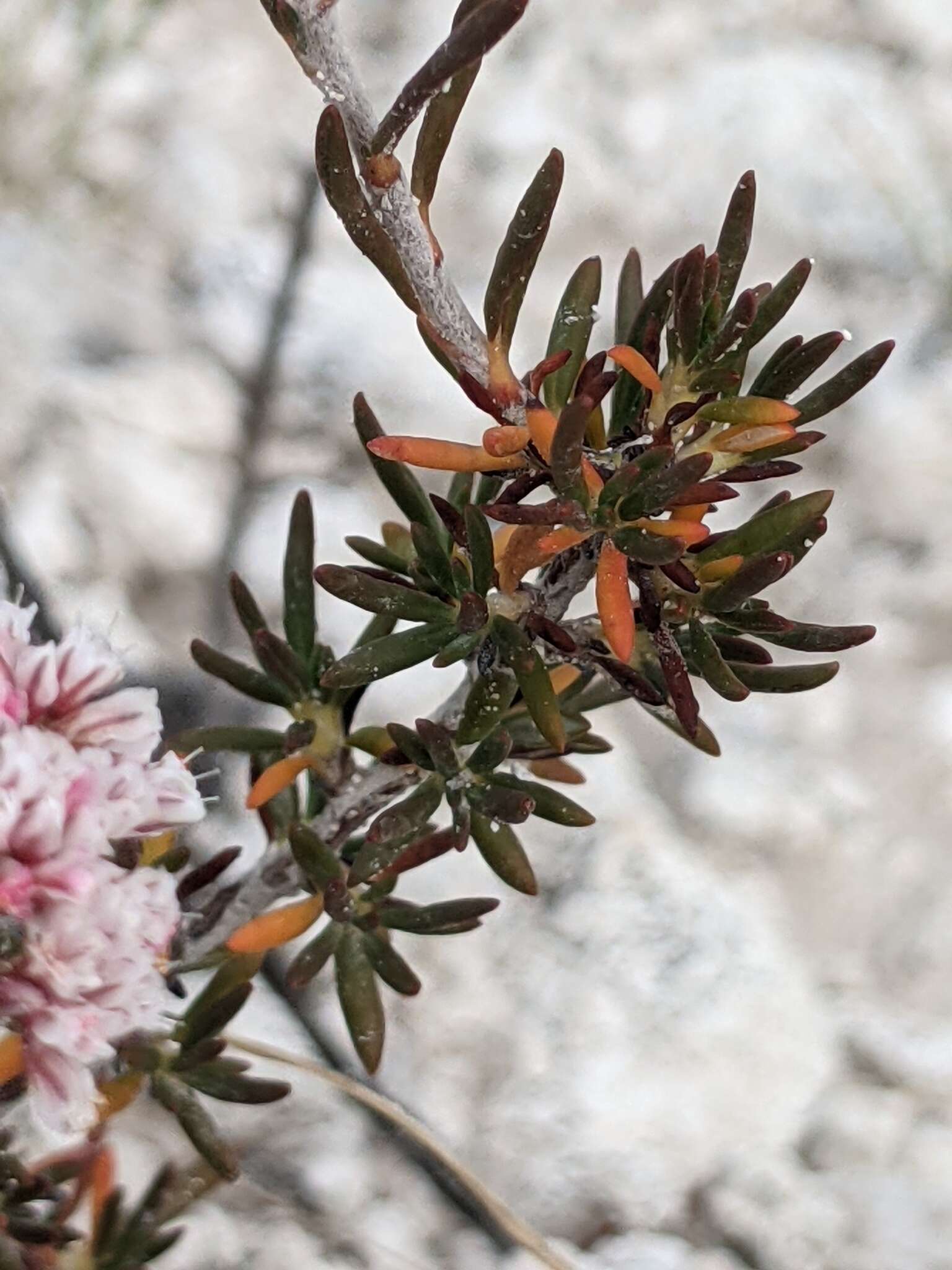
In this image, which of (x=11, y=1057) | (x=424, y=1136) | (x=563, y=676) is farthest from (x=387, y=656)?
(x=424, y=1136)

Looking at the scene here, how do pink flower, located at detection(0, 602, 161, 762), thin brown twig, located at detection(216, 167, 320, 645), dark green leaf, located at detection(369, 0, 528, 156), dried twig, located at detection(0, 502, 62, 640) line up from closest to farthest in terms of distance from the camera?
dark green leaf, located at detection(369, 0, 528, 156) < pink flower, located at detection(0, 602, 161, 762) < dried twig, located at detection(0, 502, 62, 640) < thin brown twig, located at detection(216, 167, 320, 645)

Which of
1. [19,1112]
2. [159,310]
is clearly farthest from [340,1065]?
[159,310]

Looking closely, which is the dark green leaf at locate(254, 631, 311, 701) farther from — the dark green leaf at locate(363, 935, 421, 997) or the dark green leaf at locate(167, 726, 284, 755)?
the dark green leaf at locate(363, 935, 421, 997)

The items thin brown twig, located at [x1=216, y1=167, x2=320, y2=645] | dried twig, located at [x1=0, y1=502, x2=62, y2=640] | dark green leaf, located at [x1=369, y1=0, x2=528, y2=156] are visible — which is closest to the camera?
dark green leaf, located at [x1=369, y1=0, x2=528, y2=156]

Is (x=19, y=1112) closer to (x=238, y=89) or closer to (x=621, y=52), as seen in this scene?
(x=238, y=89)

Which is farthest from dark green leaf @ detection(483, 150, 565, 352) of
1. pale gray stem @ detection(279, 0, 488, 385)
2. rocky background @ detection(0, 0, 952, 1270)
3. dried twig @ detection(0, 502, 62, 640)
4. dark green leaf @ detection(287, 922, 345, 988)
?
rocky background @ detection(0, 0, 952, 1270)

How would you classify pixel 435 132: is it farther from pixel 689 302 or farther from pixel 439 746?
pixel 439 746

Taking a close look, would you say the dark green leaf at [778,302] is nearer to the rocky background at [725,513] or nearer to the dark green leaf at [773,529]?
the dark green leaf at [773,529]
